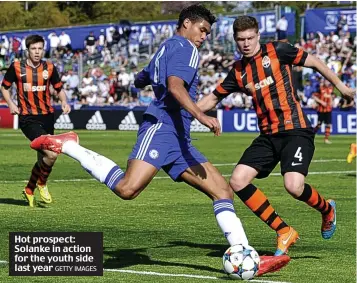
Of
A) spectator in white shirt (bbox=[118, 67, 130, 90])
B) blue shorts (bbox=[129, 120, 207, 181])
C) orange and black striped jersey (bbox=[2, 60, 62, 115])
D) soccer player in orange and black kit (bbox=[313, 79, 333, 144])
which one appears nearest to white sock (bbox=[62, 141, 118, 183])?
blue shorts (bbox=[129, 120, 207, 181])

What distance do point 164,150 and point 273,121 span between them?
61.2 inches

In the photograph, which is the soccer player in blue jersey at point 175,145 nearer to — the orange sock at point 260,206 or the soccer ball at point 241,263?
the soccer ball at point 241,263

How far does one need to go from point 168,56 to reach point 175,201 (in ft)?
21.6

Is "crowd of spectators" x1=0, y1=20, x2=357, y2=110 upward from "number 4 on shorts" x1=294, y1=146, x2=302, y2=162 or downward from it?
downward

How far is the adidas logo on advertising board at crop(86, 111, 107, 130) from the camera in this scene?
41.7 meters

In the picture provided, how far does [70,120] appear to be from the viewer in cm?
4153

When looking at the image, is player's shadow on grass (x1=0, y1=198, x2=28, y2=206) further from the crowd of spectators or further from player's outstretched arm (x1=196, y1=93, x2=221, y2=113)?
the crowd of spectators

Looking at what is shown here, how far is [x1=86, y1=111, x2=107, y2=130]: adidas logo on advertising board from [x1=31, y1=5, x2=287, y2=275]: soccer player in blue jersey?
3323cm

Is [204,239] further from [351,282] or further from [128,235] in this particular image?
[351,282]

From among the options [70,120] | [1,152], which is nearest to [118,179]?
[1,152]

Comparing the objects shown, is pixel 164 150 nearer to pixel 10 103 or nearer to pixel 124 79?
pixel 10 103

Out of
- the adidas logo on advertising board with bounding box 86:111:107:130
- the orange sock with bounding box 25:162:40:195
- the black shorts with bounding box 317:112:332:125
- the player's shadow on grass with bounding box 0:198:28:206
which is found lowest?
the adidas logo on advertising board with bounding box 86:111:107:130

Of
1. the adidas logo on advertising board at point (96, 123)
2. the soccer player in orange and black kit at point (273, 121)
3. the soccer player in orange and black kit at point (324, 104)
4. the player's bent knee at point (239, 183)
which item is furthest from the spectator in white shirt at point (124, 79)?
the player's bent knee at point (239, 183)

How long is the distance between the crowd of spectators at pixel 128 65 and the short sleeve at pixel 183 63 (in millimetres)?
29699
